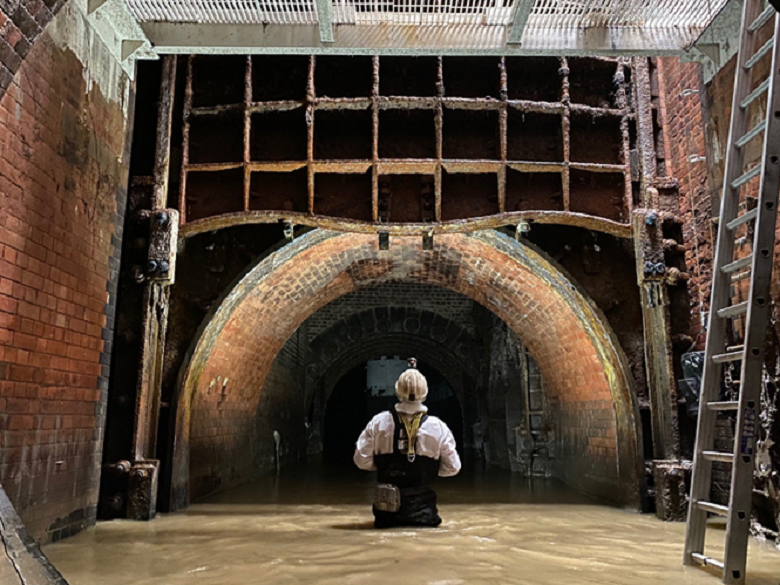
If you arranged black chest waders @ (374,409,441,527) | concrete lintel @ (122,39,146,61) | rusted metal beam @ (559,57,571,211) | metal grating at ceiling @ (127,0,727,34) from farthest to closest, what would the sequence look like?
rusted metal beam @ (559,57,571,211) → concrete lintel @ (122,39,146,61) → black chest waders @ (374,409,441,527) → metal grating at ceiling @ (127,0,727,34)

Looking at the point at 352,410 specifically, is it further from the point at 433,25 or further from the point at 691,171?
the point at 433,25

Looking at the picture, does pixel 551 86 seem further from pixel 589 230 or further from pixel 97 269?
pixel 97 269

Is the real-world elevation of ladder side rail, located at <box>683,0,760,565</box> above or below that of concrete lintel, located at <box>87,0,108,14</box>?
below

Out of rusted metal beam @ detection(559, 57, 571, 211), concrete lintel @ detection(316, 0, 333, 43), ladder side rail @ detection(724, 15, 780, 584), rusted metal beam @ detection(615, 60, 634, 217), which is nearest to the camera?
ladder side rail @ detection(724, 15, 780, 584)

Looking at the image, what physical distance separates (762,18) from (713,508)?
2.90m

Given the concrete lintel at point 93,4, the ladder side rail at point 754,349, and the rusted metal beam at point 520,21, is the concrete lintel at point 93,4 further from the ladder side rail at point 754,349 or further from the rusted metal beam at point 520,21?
the ladder side rail at point 754,349

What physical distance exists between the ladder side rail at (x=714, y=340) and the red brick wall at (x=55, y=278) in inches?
159

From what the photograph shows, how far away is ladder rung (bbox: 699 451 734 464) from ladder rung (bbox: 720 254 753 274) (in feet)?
3.35

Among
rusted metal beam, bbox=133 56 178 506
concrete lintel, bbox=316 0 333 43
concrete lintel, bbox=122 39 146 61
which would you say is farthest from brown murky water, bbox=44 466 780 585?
concrete lintel, bbox=122 39 146 61

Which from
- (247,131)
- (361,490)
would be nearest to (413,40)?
(247,131)

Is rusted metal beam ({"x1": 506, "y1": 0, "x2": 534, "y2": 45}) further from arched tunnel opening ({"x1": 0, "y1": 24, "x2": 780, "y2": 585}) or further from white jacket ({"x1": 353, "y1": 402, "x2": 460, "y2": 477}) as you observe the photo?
white jacket ({"x1": 353, "y1": 402, "x2": 460, "y2": 477})

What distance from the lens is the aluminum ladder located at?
10.3ft

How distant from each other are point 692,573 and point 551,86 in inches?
179

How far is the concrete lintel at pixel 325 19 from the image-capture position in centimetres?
429
